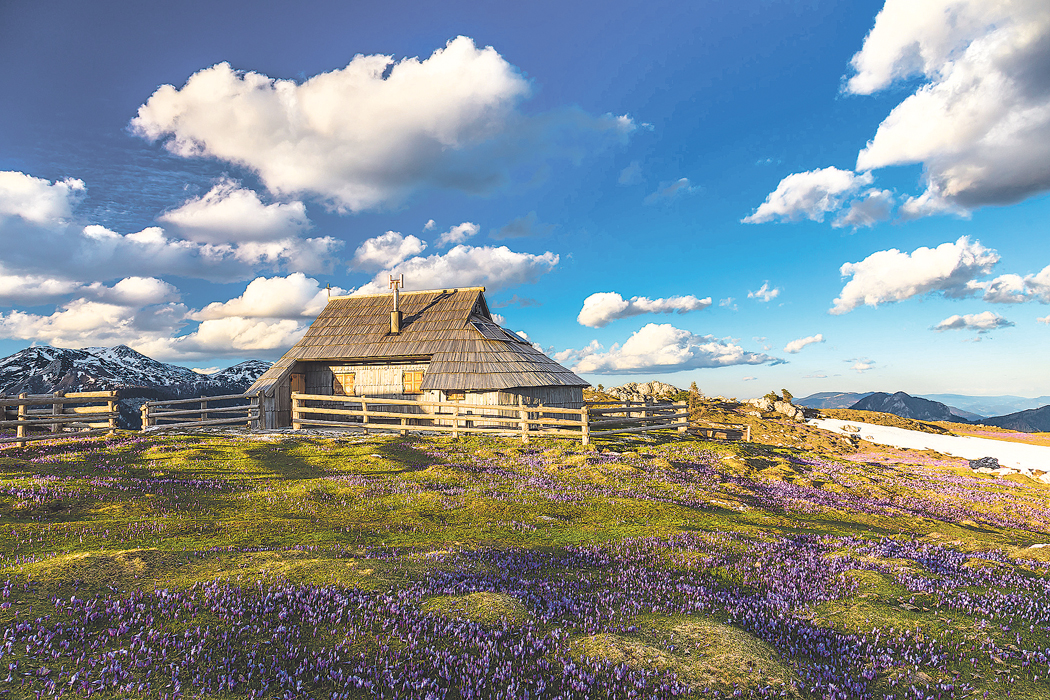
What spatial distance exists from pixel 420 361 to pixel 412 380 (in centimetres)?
137

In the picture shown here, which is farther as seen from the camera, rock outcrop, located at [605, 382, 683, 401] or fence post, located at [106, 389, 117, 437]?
rock outcrop, located at [605, 382, 683, 401]

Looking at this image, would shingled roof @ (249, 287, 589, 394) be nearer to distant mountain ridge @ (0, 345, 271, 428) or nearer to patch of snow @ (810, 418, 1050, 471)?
distant mountain ridge @ (0, 345, 271, 428)

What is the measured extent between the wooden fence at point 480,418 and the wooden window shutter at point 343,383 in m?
1.06

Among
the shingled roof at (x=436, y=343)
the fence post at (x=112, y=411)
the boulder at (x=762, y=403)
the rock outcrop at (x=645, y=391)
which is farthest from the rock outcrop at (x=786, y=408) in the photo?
the fence post at (x=112, y=411)

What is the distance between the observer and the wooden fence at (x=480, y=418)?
23.5 meters

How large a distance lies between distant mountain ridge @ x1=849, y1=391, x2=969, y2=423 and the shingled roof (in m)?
55.6

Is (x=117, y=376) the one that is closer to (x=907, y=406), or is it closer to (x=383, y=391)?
(x=383, y=391)

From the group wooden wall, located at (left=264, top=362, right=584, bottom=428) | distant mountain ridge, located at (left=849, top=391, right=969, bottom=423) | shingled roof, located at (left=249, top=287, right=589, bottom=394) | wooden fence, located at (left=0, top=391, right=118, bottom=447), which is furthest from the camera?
distant mountain ridge, located at (left=849, top=391, right=969, bottom=423)

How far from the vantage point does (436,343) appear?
105 feet

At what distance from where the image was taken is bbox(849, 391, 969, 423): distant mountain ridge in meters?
65.9

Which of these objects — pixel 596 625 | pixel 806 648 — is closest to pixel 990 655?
pixel 806 648

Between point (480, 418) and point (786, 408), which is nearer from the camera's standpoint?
point (480, 418)

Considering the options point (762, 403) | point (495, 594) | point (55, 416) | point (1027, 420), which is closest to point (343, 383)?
point (55, 416)

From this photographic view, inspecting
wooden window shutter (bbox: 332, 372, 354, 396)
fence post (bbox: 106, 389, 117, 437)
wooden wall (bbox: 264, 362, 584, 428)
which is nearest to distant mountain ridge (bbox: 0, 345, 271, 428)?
wooden wall (bbox: 264, 362, 584, 428)
